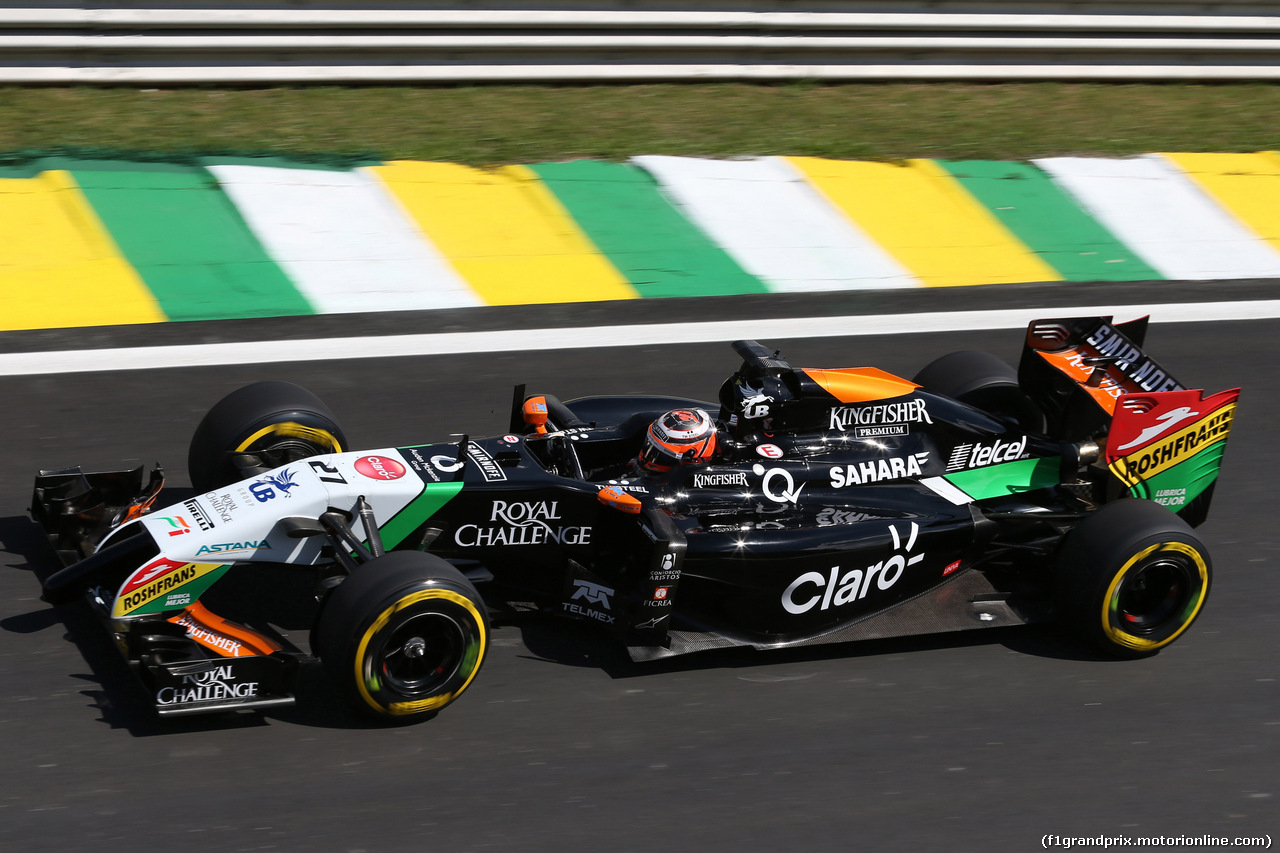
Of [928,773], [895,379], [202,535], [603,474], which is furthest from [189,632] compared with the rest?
[895,379]

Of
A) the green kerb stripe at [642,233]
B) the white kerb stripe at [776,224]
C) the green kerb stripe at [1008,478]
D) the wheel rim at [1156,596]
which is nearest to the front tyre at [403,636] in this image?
the green kerb stripe at [1008,478]

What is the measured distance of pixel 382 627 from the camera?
18.0 feet

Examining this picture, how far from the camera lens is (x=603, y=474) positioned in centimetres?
682

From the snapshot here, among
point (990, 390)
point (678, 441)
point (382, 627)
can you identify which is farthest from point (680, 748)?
point (990, 390)

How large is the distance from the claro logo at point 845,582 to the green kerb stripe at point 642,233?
4490 millimetres

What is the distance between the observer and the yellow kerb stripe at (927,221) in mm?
11336

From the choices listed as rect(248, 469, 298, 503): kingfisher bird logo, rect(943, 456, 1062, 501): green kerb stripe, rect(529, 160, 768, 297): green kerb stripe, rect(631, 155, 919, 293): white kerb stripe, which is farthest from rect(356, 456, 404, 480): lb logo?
rect(631, 155, 919, 293): white kerb stripe

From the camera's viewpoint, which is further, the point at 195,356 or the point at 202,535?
the point at 195,356

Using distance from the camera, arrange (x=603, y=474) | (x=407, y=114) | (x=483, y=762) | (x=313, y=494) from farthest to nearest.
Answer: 1. (x=407, y=114)
2. (x=603, y=474)
3. (x=313, y=494)
4. (x=483, y=762)

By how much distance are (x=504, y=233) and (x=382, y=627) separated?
19.1 ft

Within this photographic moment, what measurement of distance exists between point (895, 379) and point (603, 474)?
162 cm

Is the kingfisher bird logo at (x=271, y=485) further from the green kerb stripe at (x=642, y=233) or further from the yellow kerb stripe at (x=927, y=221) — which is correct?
the yellow kerb stripe at (x=927, y=221)

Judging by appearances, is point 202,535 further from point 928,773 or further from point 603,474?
point 928,773

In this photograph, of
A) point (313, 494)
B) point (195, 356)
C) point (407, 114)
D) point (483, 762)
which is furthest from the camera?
point (407, 114)
